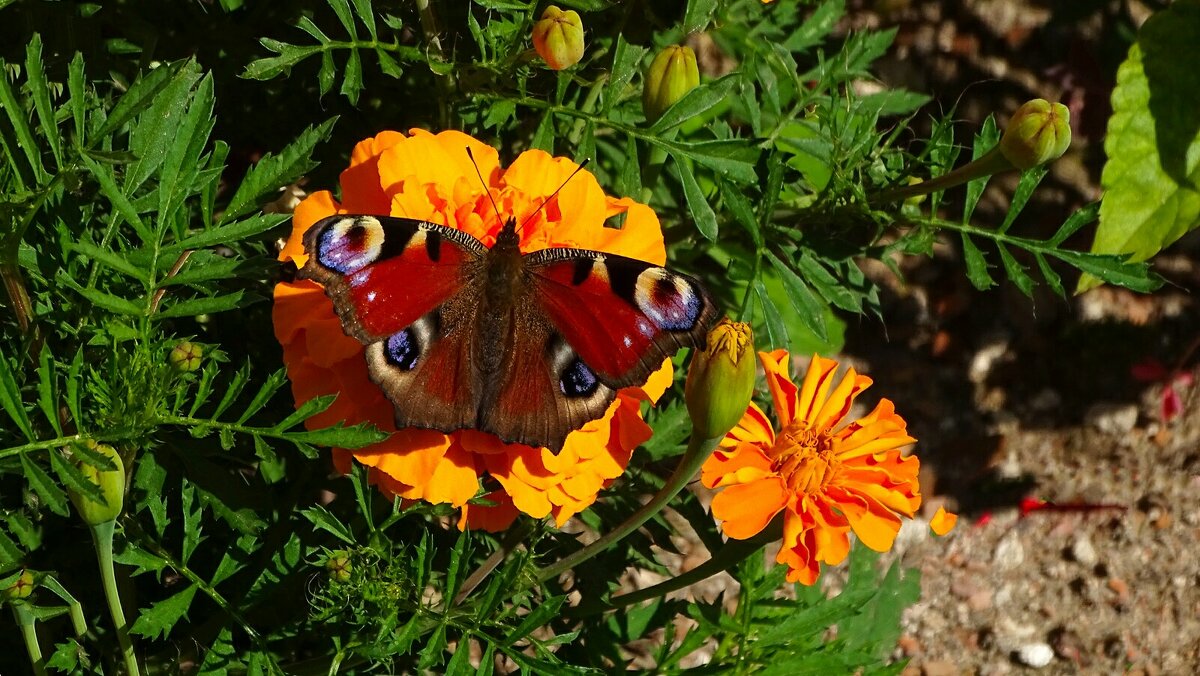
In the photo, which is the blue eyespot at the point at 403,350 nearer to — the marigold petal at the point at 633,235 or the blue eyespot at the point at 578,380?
the blue eyespot at the point at 578,380

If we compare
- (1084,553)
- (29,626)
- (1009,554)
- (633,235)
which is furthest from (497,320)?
(1084,553)

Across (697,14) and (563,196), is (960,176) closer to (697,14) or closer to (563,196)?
(697,14)

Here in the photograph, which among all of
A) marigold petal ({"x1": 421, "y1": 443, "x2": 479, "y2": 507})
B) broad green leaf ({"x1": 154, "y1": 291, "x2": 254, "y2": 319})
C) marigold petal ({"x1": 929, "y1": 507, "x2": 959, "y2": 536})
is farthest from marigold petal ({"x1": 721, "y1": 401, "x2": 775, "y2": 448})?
broad green leaf ({"x1": 154, "y1": 291, "x2": 254, "y2": 319})

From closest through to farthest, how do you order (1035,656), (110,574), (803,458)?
(110,574)
(803,458)
(1035,656)

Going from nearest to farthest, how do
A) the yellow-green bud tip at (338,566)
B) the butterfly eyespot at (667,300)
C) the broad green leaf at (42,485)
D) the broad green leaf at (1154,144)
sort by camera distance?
the broad green leaf at (42,485) → the butterfly eyespot at (667,300) → the yellow-green bud tip at (338,566) → the broad green leaf at (1154,144)

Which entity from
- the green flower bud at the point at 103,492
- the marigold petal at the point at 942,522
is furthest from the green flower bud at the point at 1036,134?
the green flower bud at the point at 103,492

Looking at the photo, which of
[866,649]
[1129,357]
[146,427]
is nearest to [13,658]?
[146,427]
